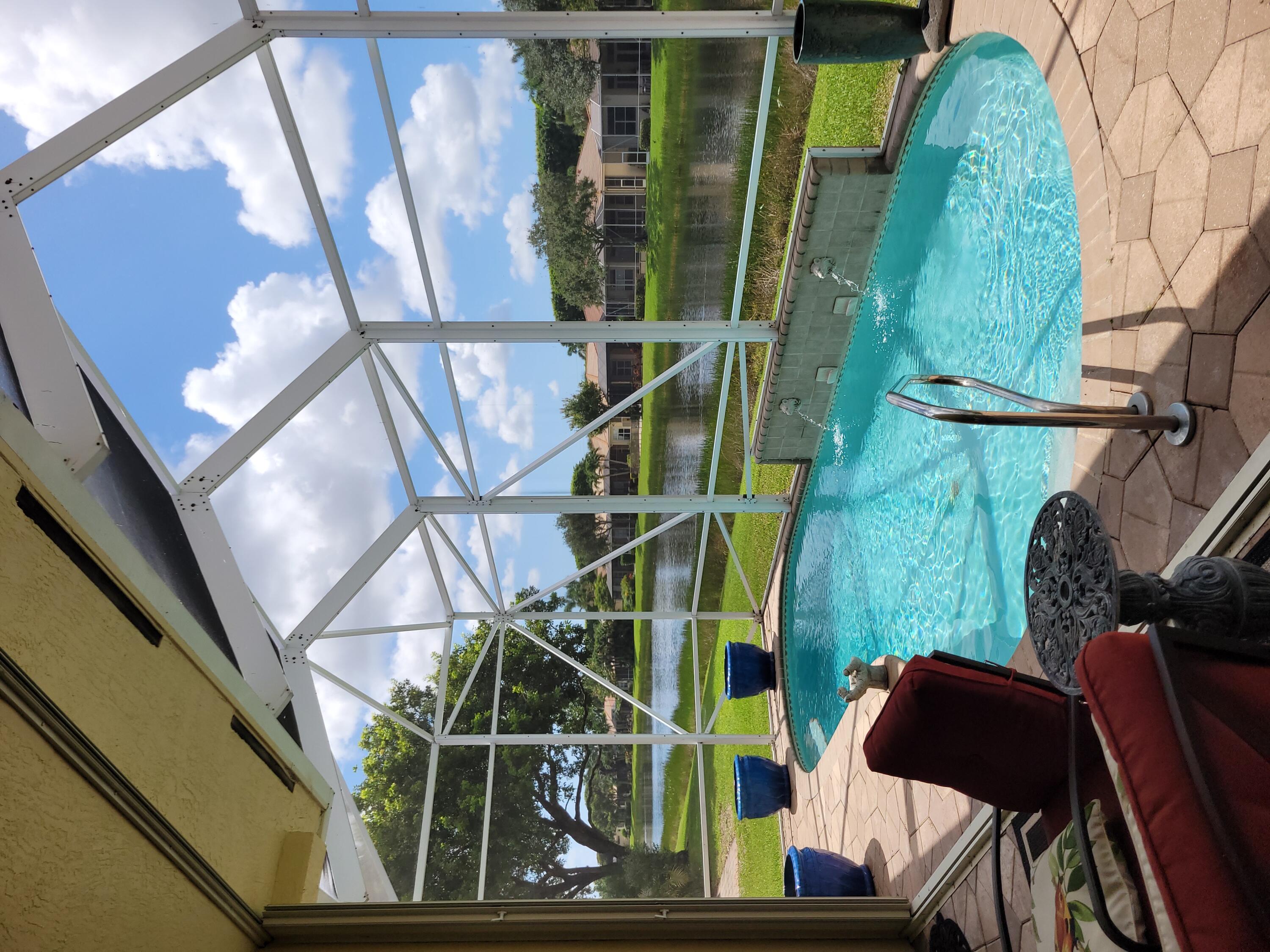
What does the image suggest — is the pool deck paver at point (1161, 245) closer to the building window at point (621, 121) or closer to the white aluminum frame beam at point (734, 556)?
the building window at point (621, 121)

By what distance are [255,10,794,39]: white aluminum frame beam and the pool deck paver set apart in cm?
165

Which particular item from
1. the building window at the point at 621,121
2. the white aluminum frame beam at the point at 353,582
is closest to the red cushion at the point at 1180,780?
the building window at the point at 621,121

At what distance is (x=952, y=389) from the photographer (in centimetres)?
475

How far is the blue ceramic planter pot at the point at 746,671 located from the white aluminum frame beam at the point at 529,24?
16.6 feet

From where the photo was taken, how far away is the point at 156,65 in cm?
397

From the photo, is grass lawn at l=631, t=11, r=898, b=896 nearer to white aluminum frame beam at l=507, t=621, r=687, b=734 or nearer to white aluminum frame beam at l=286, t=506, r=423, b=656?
white aluminum frame beam at l=507, t=621, r=687, b=734

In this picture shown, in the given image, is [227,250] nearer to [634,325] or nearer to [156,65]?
[156,65]

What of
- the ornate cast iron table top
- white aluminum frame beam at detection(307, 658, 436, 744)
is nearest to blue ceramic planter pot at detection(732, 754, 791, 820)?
white aluminum frame beam at detection(307, 658, 436, 744)

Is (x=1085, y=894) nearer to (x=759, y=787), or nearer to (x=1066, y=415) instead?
(x=1066, y=415)

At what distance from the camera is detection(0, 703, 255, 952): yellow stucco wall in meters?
2.21

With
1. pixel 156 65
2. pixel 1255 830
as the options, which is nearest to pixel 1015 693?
pixel 1255 830

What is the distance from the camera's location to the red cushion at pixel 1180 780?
3.22 ft

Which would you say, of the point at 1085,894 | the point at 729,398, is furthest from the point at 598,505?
the point at 1085,894

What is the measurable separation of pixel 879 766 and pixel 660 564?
631cm
